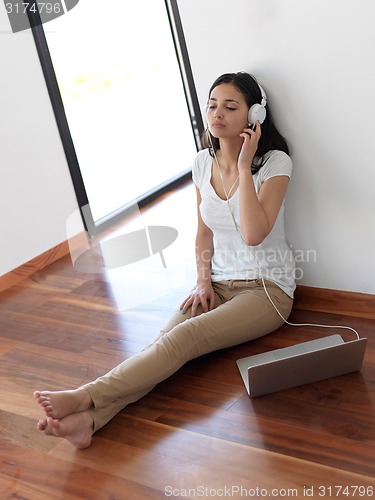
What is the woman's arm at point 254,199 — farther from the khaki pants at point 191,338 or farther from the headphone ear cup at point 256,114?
the khaki pants at point 191,338

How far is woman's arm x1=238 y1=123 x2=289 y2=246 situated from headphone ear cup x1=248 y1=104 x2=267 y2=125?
0.06ft

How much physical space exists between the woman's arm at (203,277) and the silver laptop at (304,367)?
34cm

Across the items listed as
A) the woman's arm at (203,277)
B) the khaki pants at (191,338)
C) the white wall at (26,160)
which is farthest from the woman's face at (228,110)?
the white wall at (26,160)

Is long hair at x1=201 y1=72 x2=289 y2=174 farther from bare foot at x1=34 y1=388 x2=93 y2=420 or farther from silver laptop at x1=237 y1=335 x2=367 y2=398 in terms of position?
bare foot at x1=34 y1=388 x2=93 y2=420

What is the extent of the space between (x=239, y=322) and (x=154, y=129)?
235 cm

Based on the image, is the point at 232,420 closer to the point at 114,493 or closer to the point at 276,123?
the point at 114,493

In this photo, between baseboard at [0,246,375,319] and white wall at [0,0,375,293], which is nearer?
white wall at [0,0,375,293]

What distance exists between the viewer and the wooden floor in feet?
5.18

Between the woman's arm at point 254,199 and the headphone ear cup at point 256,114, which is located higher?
the headphone ear cup at point 256,114

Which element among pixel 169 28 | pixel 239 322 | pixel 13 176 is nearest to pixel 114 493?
pixel 239 322

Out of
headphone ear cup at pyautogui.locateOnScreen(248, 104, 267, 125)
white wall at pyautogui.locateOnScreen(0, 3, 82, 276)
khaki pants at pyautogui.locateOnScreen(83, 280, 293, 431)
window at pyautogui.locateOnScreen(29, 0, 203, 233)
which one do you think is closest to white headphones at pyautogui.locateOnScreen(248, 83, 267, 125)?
headphone ear cup at pyautogui.locateOnScreen(248, 104, 267, 125)

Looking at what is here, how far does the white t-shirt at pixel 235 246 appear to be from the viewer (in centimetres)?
217

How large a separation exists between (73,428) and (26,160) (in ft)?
6.00

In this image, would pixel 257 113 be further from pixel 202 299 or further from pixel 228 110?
pixel 202 299
